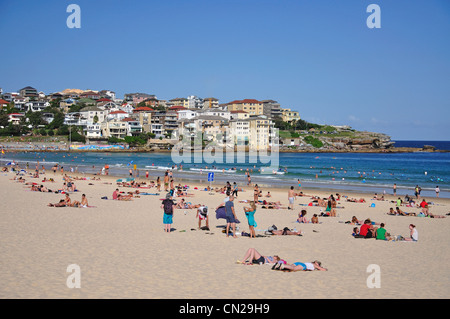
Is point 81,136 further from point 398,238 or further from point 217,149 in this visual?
point 398,238

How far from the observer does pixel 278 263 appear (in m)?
8.80

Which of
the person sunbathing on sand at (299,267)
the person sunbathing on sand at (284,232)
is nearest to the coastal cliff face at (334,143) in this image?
the person sunbathing on sand at (284,232)

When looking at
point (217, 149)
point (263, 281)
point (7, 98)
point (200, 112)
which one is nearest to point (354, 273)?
point (263, 281)

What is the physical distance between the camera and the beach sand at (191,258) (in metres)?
7.34

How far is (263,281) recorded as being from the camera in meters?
7.97

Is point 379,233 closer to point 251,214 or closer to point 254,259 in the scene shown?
point 251,214

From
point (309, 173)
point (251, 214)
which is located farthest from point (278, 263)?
point (309, 173)

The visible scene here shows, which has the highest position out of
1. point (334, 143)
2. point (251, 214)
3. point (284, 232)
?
point (334, 143)

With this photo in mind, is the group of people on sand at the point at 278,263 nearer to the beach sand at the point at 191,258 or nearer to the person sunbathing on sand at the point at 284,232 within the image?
the beach sand at the point at 191,258

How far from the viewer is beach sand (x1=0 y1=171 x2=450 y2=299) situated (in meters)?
7.34

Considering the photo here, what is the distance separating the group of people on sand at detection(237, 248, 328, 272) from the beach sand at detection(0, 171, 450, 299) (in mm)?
168

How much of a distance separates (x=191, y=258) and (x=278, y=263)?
6.78 ft

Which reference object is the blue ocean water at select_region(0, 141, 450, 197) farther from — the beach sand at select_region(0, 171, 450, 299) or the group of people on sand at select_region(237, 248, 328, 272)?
the group of people on sand at select_region(237, 248, 328, 272)

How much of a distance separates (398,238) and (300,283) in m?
5.70
